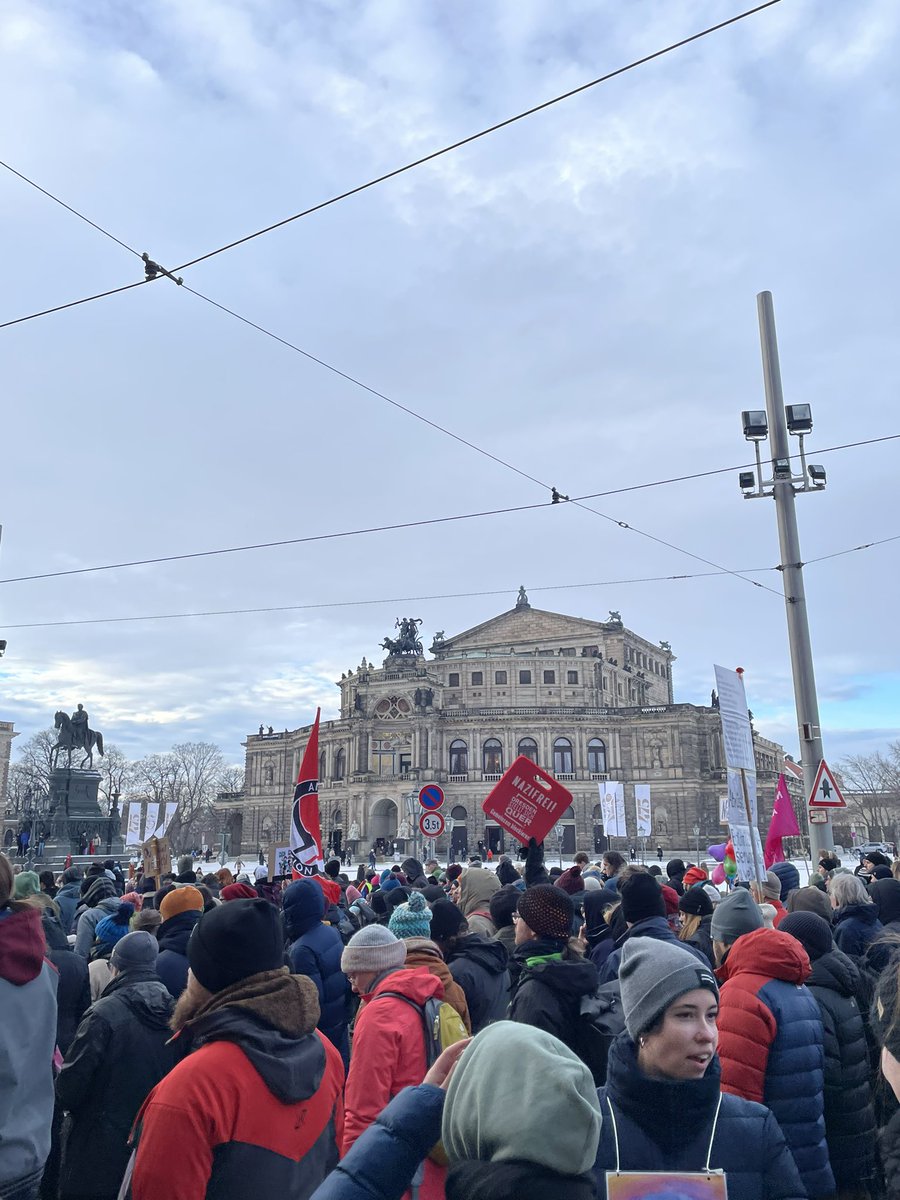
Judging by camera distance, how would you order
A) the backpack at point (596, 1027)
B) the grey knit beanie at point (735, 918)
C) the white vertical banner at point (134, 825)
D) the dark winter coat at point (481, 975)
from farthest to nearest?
1. the white vertical banner at point (134, 825)
2. the dark winter coat at point (481, 975)
3. the grey knit beanie at point (735, 918)
4. the backpack at point (596, 1027)

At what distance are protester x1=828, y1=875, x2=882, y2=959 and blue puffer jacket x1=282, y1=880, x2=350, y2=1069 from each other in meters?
Answer: 3.37

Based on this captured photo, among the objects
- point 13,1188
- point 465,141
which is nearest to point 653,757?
point 465,141

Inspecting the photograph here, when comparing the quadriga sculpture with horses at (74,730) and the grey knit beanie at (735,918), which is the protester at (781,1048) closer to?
the grey knit beanie at (735,918)

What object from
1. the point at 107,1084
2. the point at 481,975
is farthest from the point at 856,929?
the point at 107,1084

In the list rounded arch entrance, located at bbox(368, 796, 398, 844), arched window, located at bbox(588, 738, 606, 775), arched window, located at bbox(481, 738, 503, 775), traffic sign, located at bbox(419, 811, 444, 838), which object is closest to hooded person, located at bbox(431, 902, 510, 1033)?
traffic sign, located at bbox(419, 811, 444, 838)

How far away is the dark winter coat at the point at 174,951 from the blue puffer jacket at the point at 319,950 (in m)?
0.62

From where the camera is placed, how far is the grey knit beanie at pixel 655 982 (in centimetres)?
257

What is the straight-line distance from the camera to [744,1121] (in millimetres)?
2479

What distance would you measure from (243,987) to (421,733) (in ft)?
199

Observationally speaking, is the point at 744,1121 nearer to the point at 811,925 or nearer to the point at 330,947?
the point at 811,925

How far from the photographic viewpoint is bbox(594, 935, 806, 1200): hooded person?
7.89 feet

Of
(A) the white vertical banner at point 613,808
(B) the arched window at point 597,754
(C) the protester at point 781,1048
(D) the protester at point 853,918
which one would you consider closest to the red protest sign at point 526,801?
(D) the protester at point 853,918

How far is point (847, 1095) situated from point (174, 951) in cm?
380

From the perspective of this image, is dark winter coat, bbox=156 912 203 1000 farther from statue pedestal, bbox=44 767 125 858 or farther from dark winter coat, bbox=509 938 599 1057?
statue pedestal, bbox=44 767 125 858
